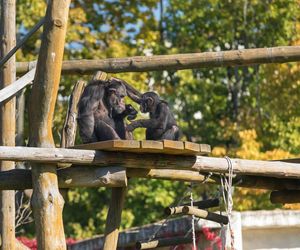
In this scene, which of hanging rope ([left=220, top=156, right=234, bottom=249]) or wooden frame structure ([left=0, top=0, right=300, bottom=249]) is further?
hanging rope ([left=220, top=156, right=234, bottom=249])

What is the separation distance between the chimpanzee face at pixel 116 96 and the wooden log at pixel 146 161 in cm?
140

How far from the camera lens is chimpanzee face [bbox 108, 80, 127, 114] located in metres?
9.78

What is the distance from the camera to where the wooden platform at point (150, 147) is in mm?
7809

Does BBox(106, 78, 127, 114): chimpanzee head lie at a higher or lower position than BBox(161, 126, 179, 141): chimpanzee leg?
higher

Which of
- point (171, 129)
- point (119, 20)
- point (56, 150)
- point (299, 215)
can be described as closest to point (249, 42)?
point (119, 20)

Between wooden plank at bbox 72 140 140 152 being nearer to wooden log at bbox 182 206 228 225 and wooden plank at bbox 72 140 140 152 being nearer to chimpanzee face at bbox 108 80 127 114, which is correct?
wooden log at bbox 182 206 228 225

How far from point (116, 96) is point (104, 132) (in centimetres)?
74

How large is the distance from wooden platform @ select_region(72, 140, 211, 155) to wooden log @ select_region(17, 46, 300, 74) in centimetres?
186

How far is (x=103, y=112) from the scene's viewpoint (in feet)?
31.7

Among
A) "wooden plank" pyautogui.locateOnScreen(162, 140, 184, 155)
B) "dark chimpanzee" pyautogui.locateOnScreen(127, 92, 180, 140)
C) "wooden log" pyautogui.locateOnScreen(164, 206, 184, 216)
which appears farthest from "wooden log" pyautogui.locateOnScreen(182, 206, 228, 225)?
"wooden plank" pyautogui.locateOnScreen(162, 140, 184, 155)

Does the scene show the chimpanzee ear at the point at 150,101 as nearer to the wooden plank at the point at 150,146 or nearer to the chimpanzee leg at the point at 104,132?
the chimpanzee leg at the point at 104,132

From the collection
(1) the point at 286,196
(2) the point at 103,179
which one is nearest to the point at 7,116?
(2) the point at 103,179

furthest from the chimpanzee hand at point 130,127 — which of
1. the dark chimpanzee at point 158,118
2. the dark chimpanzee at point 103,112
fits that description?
the dark chimpanzee at point 158,118

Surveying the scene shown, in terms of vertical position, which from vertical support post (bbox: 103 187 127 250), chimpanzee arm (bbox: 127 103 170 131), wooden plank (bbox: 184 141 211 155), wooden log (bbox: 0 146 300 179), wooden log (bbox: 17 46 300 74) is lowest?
vertical support post (bbox: 103 187 127 250)
